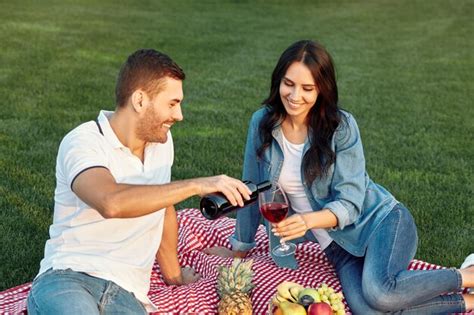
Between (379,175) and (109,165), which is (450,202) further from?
(109,165)

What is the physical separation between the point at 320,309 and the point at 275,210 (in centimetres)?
70

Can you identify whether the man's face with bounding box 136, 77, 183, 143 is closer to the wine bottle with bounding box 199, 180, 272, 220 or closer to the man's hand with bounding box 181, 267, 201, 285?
the wine bottle with bounding box 199, 180, 272, 220

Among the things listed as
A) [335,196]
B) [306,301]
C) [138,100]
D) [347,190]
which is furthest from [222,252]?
[138,100]

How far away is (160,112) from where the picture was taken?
15.0 feet

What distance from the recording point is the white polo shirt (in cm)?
443

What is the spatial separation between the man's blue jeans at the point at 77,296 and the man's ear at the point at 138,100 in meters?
1.01

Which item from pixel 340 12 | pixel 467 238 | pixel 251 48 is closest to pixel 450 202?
pixel 467 238

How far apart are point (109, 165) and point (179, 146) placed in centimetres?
481

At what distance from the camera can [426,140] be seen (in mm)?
10062

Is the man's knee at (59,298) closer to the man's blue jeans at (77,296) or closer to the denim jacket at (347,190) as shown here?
the man's blue jeans at (77,296)

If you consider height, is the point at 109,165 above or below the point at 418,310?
above

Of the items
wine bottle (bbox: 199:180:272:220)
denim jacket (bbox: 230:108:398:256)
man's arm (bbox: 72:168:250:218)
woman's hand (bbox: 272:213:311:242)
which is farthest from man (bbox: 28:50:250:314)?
denim jacket (bbox: 230:108:398:256)

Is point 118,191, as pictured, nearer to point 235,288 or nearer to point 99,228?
point 99,228

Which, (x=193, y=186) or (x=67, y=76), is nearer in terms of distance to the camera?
(x=193, y=186)
